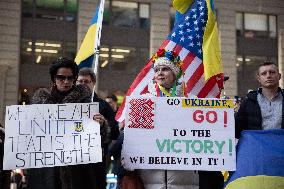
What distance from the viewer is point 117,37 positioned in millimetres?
24453

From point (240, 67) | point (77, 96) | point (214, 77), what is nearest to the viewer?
point (77, 96)

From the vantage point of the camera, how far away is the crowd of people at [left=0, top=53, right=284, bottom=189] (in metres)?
3.74

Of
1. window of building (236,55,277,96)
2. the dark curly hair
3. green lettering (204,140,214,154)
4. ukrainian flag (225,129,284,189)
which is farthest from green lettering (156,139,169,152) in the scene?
window of building (236,55,277,96)

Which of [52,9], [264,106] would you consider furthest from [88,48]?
[52,9]

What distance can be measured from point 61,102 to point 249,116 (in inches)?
71.2

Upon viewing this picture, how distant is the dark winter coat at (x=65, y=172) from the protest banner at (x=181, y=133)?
15.4 inches

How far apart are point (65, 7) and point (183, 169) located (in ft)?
70.0

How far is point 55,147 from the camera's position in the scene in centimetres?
388

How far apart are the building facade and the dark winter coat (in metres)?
17.8

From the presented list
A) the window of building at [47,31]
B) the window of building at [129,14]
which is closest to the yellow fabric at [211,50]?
the window of building at [47,31]

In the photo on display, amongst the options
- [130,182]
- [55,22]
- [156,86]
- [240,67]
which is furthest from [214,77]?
[240,67]

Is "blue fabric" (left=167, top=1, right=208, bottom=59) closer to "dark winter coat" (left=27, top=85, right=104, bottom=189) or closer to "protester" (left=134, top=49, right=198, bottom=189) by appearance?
"protester" (left=134, top=49, right=198, bottom=189)

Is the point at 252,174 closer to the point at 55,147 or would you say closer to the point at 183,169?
the point at 183,169

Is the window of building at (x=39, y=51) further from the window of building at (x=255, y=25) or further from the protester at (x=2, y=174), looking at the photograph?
the protester at (x=2, y=174)
